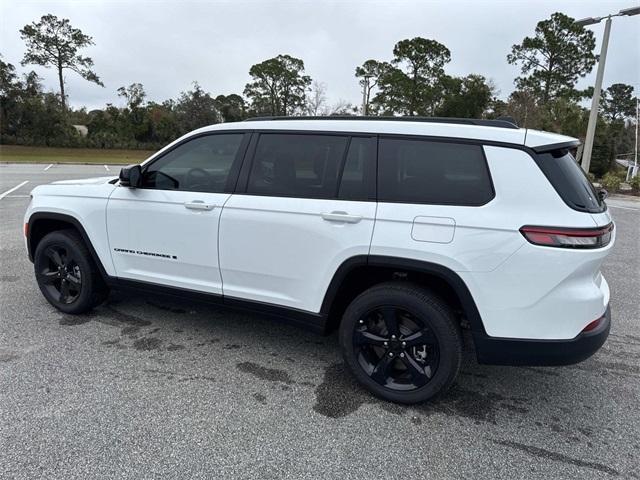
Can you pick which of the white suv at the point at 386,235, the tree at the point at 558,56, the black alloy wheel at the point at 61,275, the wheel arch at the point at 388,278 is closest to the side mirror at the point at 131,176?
the white suv at the point at 386,235

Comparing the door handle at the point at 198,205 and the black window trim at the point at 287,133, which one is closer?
the black window trim at the point at 287,133

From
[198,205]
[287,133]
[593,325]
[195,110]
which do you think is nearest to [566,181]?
[593,325]

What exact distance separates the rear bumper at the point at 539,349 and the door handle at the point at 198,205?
1985mm

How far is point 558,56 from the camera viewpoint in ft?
134

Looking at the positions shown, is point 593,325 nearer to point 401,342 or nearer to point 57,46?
point 401,342

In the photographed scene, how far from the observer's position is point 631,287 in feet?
17.5

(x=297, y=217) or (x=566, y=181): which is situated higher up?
(x=566, y=181)

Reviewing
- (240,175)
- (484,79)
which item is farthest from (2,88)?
(240,175)

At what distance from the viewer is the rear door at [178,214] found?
327cm

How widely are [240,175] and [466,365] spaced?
221 cm

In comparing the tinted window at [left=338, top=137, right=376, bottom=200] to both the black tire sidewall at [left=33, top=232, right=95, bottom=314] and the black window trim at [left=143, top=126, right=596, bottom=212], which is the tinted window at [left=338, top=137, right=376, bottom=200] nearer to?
the black window trim at [left=143, top=126, right=596, bottom=212]

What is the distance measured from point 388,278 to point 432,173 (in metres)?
0.73

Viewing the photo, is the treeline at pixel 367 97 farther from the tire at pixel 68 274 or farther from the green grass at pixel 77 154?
the tire at pixel 68 274

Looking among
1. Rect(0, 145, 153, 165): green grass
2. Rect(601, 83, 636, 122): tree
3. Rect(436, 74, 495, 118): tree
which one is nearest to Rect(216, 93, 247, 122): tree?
Rect(0, 145, 153, 165): green grass
